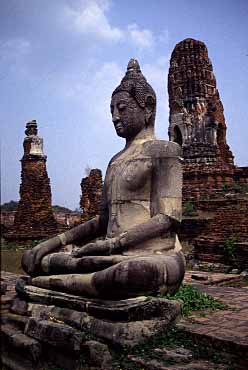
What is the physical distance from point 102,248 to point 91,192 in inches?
479

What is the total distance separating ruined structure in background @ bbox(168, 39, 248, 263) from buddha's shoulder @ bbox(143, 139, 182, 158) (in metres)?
8.20

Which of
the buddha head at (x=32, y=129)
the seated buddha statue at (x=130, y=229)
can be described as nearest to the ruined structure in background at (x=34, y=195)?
the buddha head at (x=32, y=129)

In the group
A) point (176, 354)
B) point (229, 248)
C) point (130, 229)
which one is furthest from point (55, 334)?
point (229, 248)

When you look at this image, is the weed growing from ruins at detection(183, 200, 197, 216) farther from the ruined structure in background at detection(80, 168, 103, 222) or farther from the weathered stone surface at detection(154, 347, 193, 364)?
the weathered stone surface at detection(154, 347, 193, 364)

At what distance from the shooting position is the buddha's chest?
4.17 metres

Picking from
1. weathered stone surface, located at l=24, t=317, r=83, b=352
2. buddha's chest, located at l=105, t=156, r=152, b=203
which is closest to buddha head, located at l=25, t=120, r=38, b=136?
buddha's chest, located at l=105, t=156, r=152, b=203

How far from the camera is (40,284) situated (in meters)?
4.07

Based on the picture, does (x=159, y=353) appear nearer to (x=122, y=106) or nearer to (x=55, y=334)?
(x=55, y=334)

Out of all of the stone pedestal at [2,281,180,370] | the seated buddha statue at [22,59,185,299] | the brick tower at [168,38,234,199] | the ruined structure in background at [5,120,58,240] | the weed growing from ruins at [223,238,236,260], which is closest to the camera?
the stone pedestal at [2,281,180,370]

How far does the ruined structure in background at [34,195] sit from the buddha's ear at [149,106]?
10.0 meters

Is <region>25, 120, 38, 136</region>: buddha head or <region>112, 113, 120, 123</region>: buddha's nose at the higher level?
<region>25, 120, 38, 136</region>: buddha head

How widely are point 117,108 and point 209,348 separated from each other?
253 cm

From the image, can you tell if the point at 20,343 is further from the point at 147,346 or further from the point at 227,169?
the point at 227,169

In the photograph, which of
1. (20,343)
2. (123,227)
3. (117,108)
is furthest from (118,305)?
(117,108)
